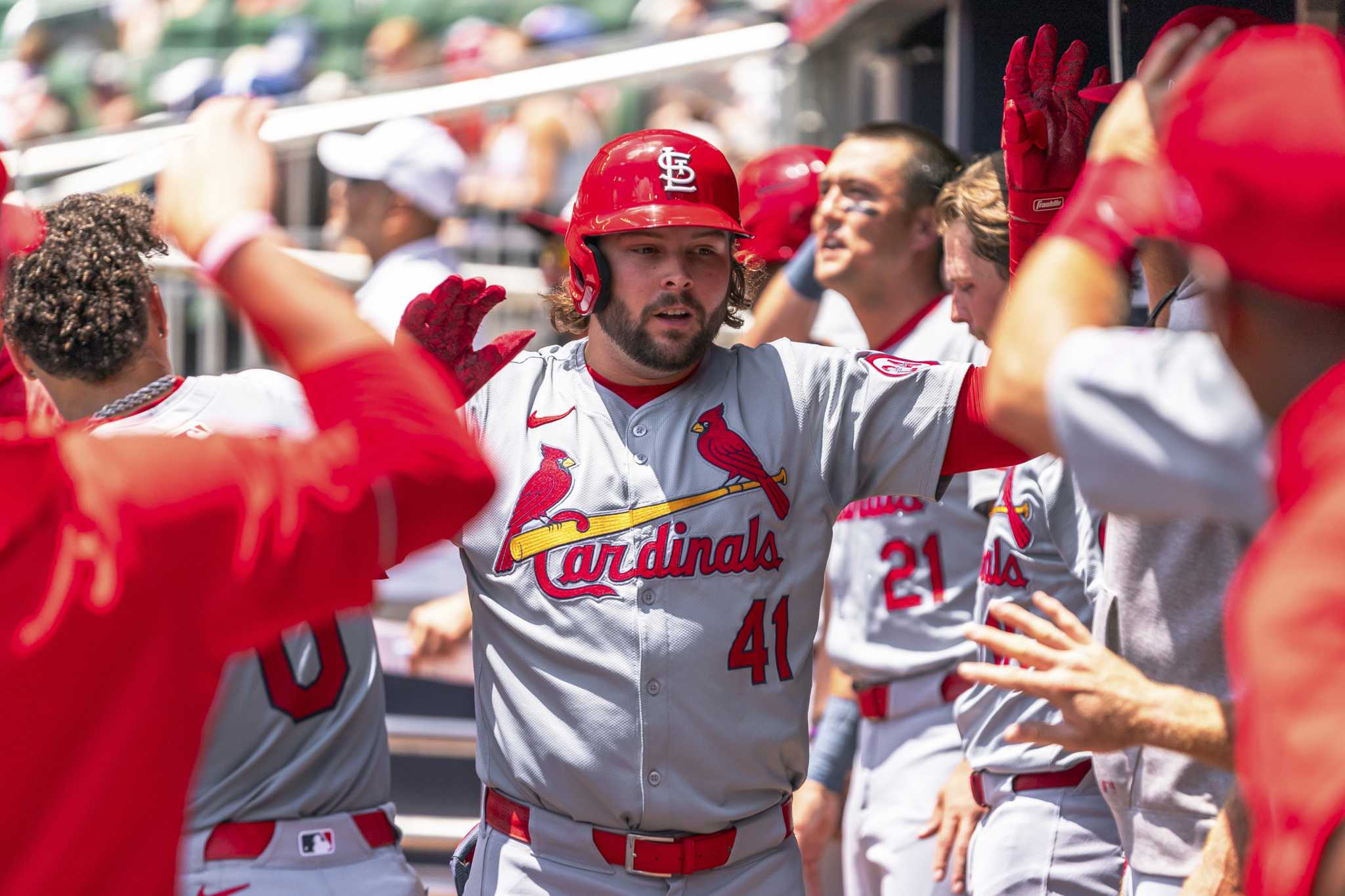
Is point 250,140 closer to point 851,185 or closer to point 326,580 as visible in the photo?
point 326,580

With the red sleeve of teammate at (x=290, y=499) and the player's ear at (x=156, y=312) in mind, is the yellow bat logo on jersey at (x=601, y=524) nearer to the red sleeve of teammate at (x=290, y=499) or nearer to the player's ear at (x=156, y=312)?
the player's ear at (x=156, y=312)

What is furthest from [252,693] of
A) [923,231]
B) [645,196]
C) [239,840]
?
[923,231]

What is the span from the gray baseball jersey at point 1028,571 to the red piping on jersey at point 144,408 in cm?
162

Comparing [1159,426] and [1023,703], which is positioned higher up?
[1159,426]

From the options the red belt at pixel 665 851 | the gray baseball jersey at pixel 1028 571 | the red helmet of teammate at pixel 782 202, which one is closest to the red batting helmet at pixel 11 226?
the red belt at pixel 665 851

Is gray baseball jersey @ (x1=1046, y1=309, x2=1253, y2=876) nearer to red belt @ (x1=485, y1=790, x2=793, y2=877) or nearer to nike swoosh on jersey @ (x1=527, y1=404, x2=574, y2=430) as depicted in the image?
red belt @ (x1=485, y1=790, x2=793, y2=877)

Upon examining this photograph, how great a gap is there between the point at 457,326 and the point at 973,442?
0.88 metres

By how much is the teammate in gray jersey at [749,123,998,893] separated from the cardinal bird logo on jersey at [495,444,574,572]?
1229mm

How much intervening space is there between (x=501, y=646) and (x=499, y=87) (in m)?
6.01

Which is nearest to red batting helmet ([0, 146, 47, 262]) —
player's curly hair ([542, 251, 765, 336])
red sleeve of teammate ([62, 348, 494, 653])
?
red sleeve of teammate ([62, 348, 494, 653])

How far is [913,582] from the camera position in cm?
366

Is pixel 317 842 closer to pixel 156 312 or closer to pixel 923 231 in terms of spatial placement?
pixel 156 312

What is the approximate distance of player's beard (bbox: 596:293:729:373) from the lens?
2.70 metres

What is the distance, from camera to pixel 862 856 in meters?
3.72
